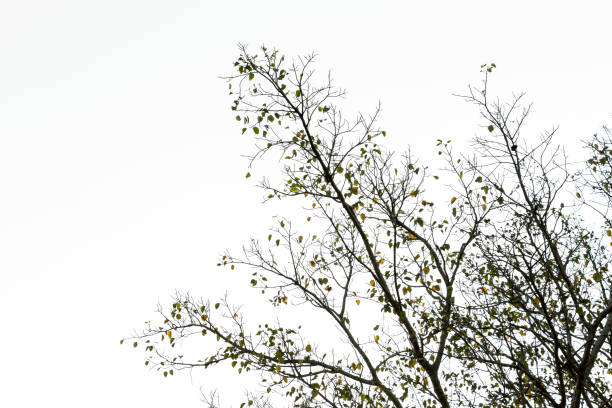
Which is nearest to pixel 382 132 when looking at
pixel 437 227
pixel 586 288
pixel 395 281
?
pixel 437 227

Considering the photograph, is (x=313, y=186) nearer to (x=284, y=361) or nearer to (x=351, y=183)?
(x=351, y=183)

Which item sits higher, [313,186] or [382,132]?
[382,132]

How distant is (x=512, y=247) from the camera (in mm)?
6973

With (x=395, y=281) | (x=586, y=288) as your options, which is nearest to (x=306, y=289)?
(x=395, y=281)

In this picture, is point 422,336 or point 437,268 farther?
point 437,268

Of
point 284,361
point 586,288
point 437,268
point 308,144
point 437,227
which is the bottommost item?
point 284,361

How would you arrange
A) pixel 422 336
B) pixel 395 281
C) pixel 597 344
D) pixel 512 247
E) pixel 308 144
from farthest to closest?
pixel 308 144 < pixel 395 281 < pixel 422 336 < pixel 512 247 < pixel 597 344

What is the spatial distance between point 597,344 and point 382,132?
485 cm

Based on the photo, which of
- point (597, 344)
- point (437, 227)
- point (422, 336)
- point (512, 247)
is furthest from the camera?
point (437, 227)

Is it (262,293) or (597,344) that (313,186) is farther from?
(597,344)

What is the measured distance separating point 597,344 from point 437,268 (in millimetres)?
3502

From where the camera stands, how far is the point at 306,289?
920 centimetres

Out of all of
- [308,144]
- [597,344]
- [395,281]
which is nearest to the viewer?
[597,344]

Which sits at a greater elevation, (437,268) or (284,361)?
(437,268)
